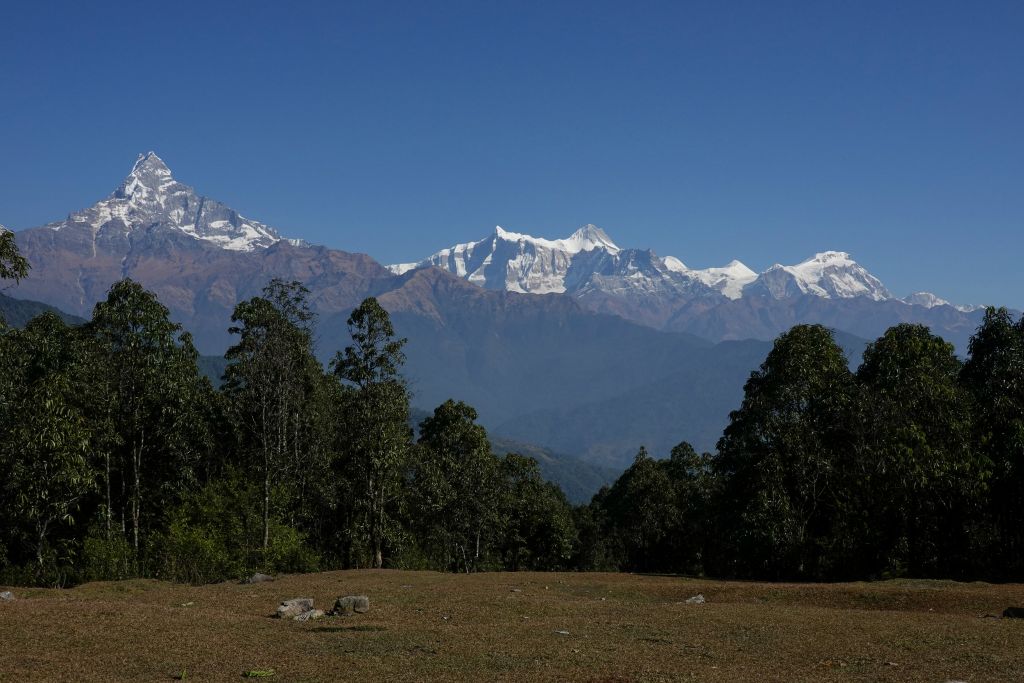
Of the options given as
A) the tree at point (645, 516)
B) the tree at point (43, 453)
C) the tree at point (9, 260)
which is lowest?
the tree at point (645, 516)

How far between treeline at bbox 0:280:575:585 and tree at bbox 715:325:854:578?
23691 millimetres

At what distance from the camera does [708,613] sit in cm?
2858

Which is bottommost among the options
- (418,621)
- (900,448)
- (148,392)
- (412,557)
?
(412,557)

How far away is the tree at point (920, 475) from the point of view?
45.5 meters

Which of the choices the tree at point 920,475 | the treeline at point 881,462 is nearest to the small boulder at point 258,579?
the treeline at point 881,462

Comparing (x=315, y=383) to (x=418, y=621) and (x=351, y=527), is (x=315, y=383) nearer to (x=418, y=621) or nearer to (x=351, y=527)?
(x=351, y=527)

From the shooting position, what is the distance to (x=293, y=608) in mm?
25844

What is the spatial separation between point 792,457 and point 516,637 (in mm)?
33167

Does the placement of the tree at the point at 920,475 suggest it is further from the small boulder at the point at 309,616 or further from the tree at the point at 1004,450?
the small boulder at the point at 309,616

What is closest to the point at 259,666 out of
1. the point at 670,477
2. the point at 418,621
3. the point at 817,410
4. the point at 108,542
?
the point at 418,621

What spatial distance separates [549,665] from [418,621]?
824cm

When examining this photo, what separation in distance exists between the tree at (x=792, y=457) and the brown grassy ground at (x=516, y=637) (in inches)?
539

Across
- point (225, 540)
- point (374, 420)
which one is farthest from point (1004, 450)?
point (225, 540)

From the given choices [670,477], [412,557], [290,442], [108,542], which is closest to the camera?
[108,542]
